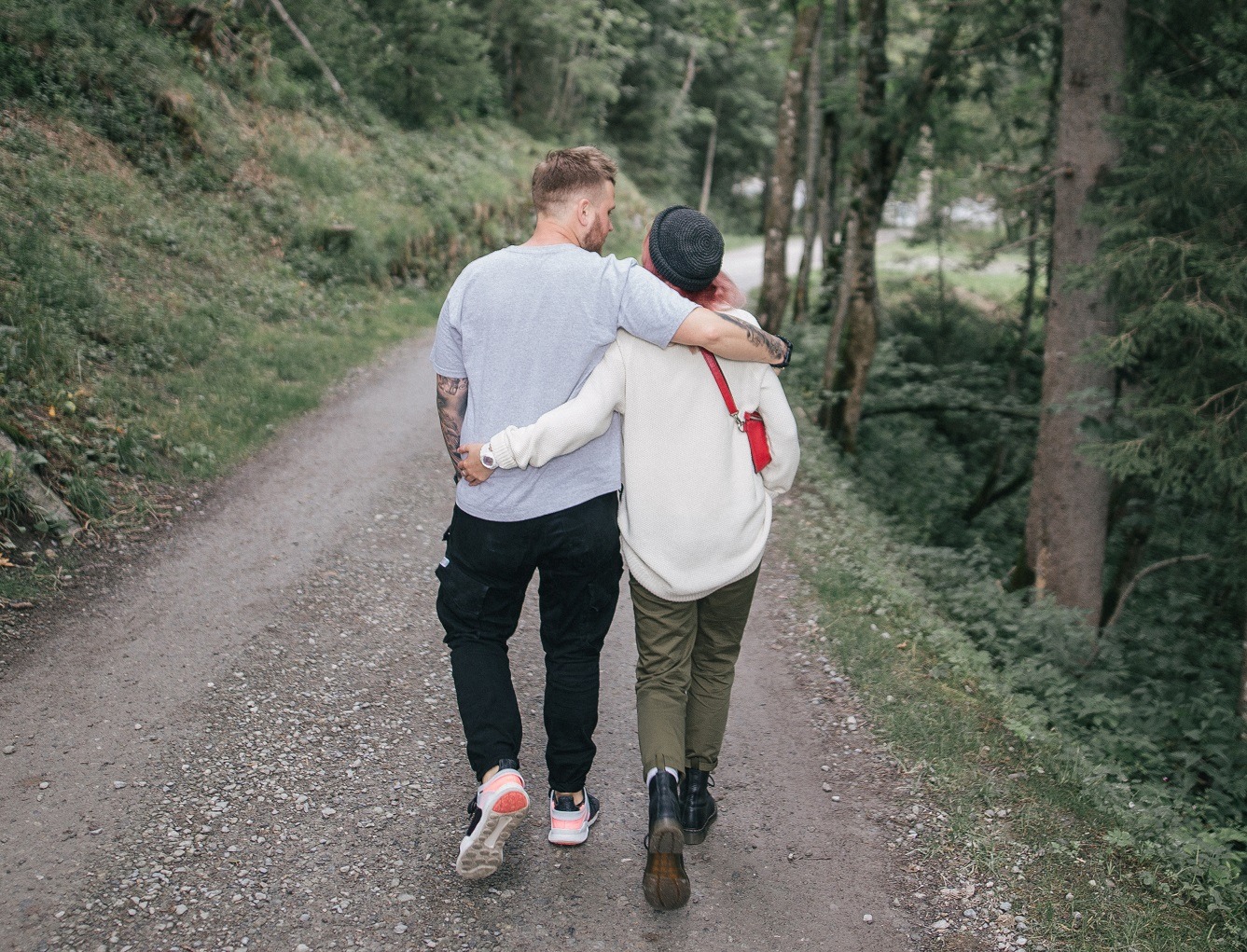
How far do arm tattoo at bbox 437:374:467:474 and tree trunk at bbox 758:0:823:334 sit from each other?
12.3 meters

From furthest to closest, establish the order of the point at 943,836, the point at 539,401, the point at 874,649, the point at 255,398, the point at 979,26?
1. the point at 979,26
2. the point at 255,398
3. the point at 874,649
4. the point at 943,836
5. the point at 539,401

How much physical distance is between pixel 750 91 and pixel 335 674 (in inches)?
1682

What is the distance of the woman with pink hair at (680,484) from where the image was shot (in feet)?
9.71

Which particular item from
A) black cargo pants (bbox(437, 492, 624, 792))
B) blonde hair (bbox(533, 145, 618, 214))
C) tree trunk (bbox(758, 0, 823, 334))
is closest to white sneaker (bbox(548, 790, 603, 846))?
black cargo pants (bbox(437, 492, 624, 792))

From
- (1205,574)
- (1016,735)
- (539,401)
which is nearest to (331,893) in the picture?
(539,401)

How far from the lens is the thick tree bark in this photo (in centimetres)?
1080

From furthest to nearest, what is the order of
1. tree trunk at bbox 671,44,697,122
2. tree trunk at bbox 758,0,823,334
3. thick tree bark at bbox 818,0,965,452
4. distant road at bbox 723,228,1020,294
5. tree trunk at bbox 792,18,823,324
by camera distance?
tree trunk at bbox 671,44,697,122 → distant road at bbox 723,228,1020,294 → tree trunk at bbox 792,18,823,324 → tree trunk at bbox 758,0,823,334 → thick tree bark at bbox 818,0,965,452

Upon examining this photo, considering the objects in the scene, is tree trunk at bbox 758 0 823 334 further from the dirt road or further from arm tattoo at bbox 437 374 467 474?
arm tattoo at bbox 437 374 467 474

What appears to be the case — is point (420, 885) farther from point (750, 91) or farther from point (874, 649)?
point (750, 91)

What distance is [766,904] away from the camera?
324 cm

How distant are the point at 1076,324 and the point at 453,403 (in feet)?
21.7

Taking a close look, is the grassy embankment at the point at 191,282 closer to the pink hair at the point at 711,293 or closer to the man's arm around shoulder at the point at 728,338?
the pink hair at the point at 711,293

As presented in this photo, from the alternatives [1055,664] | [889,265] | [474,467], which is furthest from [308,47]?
[474,467]

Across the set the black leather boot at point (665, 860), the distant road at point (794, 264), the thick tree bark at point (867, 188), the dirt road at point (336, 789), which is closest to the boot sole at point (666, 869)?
the black leather boot at point (665, 860)
